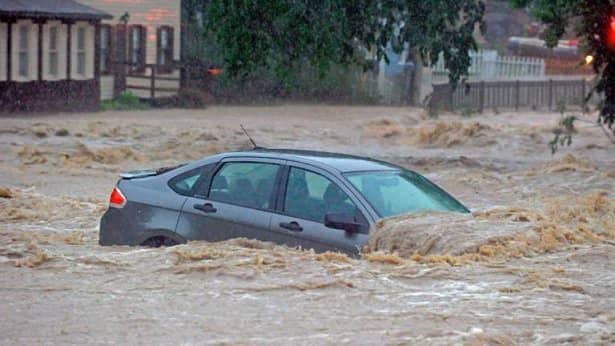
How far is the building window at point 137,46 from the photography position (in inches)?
1559

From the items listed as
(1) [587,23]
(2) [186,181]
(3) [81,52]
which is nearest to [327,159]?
(2) [186,181]

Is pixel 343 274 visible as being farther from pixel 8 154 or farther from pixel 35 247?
pixel 8 154

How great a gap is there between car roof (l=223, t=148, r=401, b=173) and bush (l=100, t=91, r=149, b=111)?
86.6 feet

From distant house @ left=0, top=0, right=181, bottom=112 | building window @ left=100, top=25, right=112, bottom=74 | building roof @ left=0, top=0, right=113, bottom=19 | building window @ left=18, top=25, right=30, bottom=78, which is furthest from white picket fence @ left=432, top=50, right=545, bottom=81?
building window @ left=18, top=25, right=30, bottom=78

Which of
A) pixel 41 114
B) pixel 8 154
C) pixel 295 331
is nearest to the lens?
pixel 295 331

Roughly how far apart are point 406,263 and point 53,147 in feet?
59.2

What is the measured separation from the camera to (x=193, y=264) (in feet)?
30.2

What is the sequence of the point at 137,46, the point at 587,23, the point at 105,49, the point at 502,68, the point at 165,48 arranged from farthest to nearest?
the point at 502,68, the point at 165,48, the point at 137,46, the point at 105,49, the point at 587,23

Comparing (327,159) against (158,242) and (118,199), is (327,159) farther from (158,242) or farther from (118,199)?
(118,199)

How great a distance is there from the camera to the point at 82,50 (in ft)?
118

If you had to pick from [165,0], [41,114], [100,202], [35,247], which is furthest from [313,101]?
[35,247]

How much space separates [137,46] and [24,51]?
675cm

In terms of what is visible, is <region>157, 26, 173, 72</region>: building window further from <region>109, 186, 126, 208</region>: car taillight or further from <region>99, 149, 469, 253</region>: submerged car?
<region>99, 149, 469, 253</region>: submerged car

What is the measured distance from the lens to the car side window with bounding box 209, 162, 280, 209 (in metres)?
10.5
